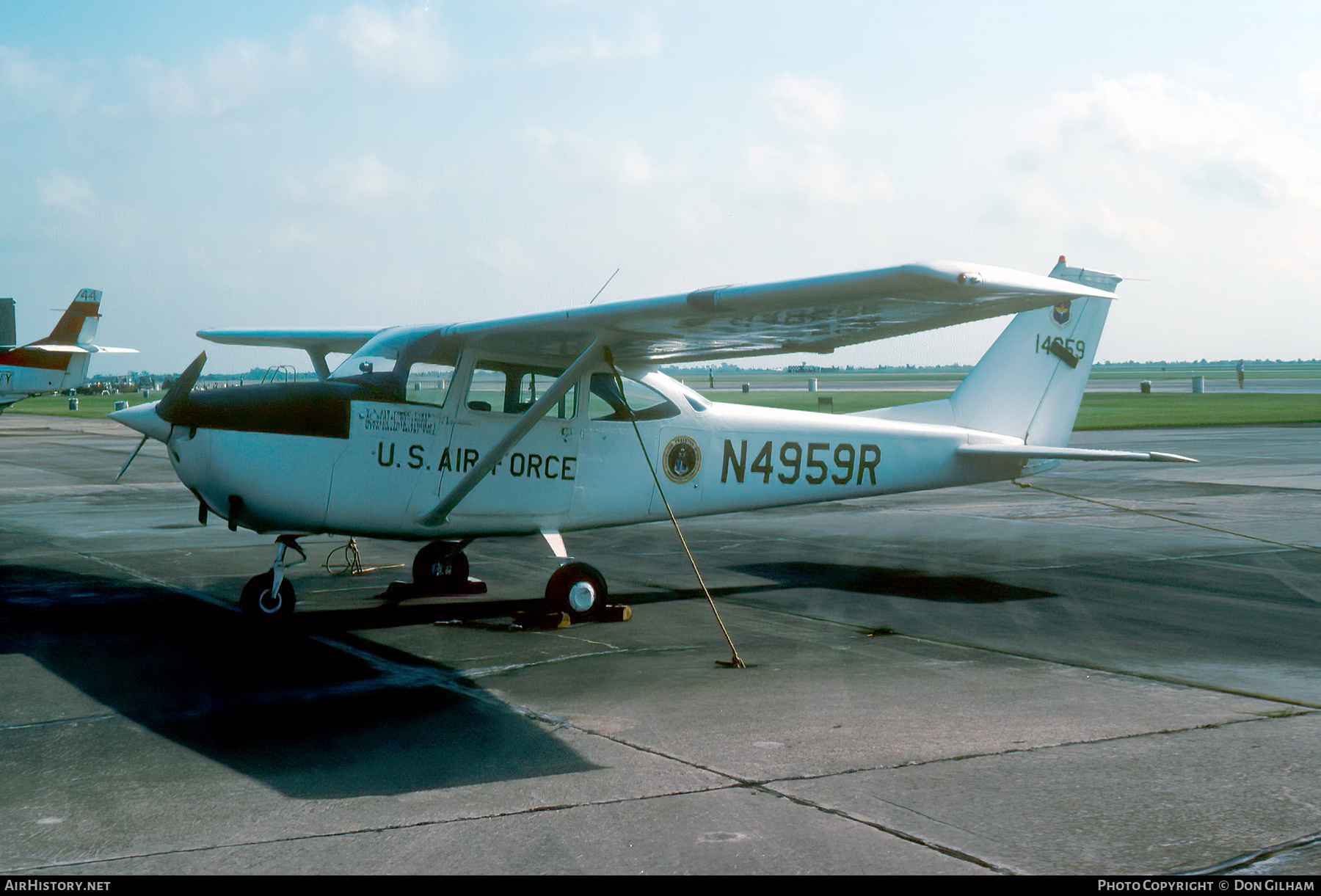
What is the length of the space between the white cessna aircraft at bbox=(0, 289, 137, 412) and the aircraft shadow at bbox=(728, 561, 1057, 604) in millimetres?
42978

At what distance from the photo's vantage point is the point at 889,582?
10.4 m

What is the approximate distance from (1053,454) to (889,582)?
1969 millimetres

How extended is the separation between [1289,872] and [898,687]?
281cm

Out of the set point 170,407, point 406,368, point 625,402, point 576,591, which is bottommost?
point 576,591

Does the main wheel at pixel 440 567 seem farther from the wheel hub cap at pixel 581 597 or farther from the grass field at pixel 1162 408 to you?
the grass field at pixel 1162 408

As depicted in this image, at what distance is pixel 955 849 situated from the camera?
12.6 ft

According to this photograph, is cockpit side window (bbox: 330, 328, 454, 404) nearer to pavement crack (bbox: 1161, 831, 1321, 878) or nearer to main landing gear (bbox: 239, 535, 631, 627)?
main landing gear (bbox: 239, 535, 631, 627)

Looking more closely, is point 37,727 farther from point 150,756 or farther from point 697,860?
point 697,860

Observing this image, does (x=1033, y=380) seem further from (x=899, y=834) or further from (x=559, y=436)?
(x=899, y=834)

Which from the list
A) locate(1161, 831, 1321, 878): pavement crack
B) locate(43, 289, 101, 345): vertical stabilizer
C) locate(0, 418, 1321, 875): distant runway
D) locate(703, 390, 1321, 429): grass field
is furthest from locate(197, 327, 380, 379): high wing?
locate(43, 289, 101, 345): vertical stabilizer

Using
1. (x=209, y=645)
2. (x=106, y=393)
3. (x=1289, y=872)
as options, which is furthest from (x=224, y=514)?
(x=106, y=393)

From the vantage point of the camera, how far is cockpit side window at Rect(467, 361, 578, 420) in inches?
346

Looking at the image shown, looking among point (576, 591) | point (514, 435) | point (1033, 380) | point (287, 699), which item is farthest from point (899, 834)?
point (1033, 380)

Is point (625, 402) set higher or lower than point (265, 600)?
higher
